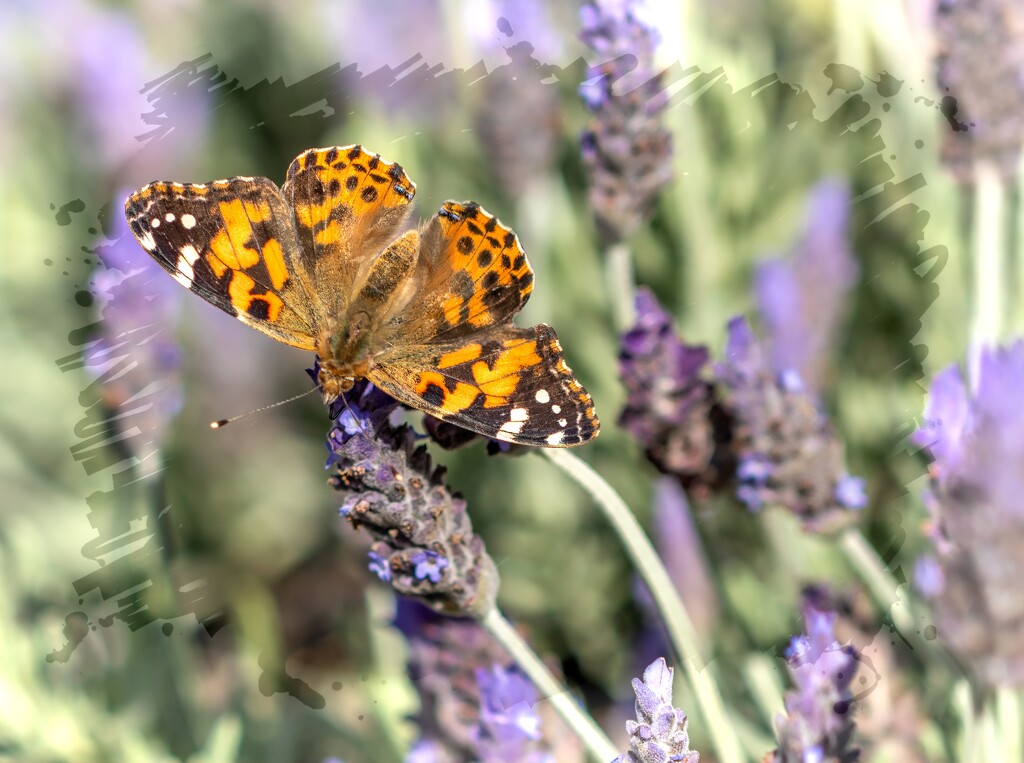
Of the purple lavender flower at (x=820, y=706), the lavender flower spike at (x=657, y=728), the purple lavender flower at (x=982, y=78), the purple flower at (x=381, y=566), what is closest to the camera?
the lavender flower spike at (x=657, y=728)

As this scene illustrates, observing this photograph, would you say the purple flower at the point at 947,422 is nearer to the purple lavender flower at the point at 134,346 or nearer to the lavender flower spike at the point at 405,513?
the lavender flower spike at the point at 405,513

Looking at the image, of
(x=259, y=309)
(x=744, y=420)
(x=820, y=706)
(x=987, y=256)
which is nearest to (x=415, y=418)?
(x=259, y=309)

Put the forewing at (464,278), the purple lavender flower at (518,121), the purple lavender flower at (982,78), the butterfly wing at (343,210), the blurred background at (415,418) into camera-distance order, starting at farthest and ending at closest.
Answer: the purple lavender flower at (518,121) < the blurred background at (415,418) < the purple lavender flower at (982,78) < the butterfly wing at (343,210) < the forewing at (464,278)

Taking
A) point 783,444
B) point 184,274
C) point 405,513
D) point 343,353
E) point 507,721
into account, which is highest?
point 184,274

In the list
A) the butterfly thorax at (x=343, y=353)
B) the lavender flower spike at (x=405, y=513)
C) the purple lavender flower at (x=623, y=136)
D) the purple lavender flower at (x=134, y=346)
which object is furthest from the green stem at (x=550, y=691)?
the purple lavender flower at (x=134, y=346)

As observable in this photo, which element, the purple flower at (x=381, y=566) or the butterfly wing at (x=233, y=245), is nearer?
the purple flower at (x=381, y=566)

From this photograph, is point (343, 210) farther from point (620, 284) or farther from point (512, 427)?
point (512, 427)
